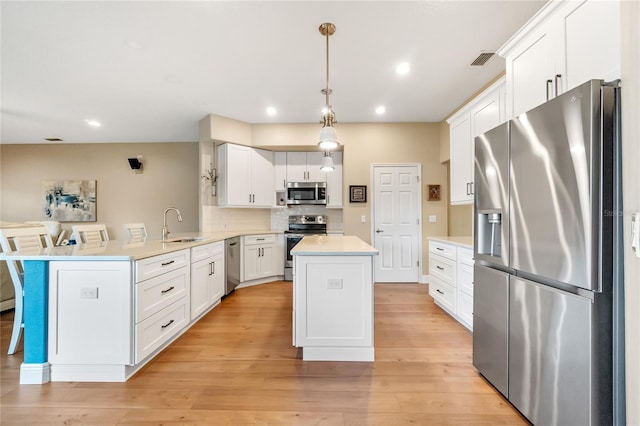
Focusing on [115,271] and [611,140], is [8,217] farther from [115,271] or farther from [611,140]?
[611,140]

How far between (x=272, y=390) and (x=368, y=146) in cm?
380

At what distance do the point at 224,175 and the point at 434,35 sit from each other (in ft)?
11.2

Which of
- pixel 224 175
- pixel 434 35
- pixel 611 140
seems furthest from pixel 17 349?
pixel 434 35

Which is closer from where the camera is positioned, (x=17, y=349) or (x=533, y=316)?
(x=533, y=316)

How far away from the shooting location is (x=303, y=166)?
4.94 meters

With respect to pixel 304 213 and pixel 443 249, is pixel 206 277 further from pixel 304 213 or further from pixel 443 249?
pixel 443 249

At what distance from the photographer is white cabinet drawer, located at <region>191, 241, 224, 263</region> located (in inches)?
110

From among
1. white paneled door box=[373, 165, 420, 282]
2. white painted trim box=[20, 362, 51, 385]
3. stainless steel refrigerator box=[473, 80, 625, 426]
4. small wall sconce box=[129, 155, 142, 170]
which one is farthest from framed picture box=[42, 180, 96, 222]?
stainless steel refrigerator box=[473, 80, 625, 426]

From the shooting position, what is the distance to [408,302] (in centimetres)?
355

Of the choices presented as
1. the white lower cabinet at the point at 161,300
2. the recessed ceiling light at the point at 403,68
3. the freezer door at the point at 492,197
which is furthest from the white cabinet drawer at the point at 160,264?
the recessed ceiling light at the point at 403,68

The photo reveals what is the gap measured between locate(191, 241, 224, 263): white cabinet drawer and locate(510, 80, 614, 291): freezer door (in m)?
2.68

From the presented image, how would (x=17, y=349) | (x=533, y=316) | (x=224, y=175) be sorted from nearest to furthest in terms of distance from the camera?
(x=533, y=316)
(x=17, y=349)
(x=224, y=175)

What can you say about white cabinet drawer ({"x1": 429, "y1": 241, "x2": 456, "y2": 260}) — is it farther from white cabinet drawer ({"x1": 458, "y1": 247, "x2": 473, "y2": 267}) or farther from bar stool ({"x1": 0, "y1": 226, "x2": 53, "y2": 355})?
bar stool ({"x1": 0, "y1": 226, "x2": 53, "y2": 355})

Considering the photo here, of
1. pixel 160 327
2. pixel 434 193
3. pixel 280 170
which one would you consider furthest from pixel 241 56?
pixel 434 193
